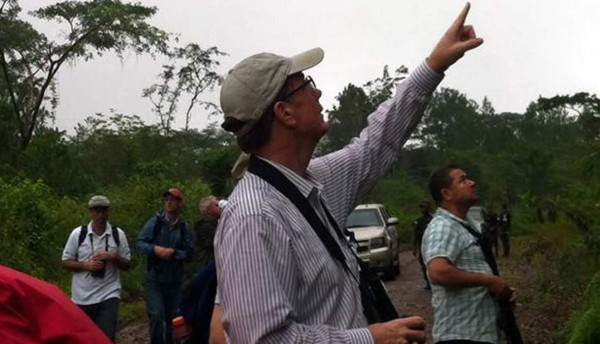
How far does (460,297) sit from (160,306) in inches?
187

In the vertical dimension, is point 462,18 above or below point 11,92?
below

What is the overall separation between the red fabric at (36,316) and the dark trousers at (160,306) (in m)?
7.27

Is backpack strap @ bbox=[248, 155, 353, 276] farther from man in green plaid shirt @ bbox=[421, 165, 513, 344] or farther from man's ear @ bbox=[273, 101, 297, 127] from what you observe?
man in green plaid shirt @ bbox=[421, 165, 513, 344]

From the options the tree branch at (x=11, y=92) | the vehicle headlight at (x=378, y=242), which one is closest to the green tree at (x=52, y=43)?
the tree branch at (x=11, y=92)

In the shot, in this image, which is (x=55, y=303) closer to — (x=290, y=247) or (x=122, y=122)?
(x=290, y=247)

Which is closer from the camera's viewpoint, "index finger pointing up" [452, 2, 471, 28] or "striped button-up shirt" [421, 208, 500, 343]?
"index finger pointing up" [452, 2, 471, 28]

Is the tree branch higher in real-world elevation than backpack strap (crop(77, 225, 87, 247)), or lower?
higher

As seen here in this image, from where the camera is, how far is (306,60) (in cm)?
287

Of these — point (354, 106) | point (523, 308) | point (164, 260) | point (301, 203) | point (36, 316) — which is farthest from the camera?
point (354, 106)

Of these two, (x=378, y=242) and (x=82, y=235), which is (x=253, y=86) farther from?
(x=378, y=242)

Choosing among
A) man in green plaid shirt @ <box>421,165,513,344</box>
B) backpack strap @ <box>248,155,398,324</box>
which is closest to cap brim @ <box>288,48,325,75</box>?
backpack strap @ <box>248,155,398,324</box>

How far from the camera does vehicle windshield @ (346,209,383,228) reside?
2033 centimetres

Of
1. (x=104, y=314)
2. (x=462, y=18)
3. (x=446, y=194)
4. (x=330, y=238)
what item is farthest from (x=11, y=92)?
(x=330, y=238)

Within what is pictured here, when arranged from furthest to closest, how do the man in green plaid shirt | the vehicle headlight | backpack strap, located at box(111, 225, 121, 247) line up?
the vehicle headlight → backpack strap, located at box(111, 225, 121, 247) → the man in green plaid shirt
